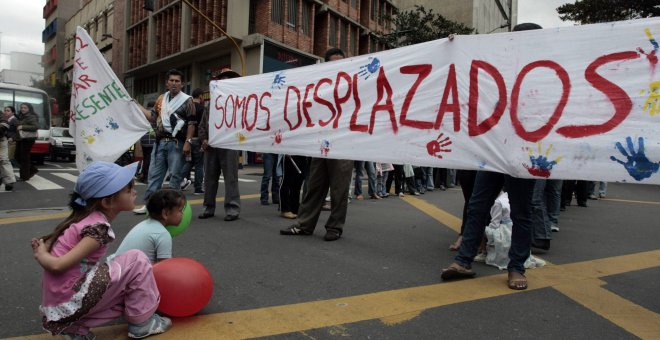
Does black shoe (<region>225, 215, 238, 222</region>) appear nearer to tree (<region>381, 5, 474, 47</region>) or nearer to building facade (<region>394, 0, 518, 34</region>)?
tree (<region>381, 5, 474, 47</region>)

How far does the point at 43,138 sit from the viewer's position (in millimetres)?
14297

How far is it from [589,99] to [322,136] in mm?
2202

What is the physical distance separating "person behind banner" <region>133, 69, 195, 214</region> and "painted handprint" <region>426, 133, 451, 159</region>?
322cm

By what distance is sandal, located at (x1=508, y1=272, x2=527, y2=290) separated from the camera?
10.1 feet

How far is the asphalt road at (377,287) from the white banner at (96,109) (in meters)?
0.88

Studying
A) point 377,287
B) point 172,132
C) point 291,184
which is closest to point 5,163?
point 172,132

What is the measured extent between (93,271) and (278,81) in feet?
10.3

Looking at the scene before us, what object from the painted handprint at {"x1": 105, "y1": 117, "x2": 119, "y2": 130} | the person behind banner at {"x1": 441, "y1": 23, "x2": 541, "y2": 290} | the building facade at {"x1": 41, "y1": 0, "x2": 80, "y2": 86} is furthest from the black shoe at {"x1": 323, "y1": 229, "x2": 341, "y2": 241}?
the building facade at {"x1": 41, "y1": 0, "x2": 80, "y2": 86}

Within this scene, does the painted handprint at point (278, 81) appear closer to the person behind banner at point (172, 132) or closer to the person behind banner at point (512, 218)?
the person behind banner at point (172, 132)

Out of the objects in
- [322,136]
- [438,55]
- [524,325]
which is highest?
[438,55]

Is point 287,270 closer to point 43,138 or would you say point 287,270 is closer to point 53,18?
point 43,138

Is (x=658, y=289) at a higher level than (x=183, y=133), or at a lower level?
lower

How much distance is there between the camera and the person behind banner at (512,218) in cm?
312

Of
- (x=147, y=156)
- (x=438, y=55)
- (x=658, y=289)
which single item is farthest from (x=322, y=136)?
(x=147, y=156)
